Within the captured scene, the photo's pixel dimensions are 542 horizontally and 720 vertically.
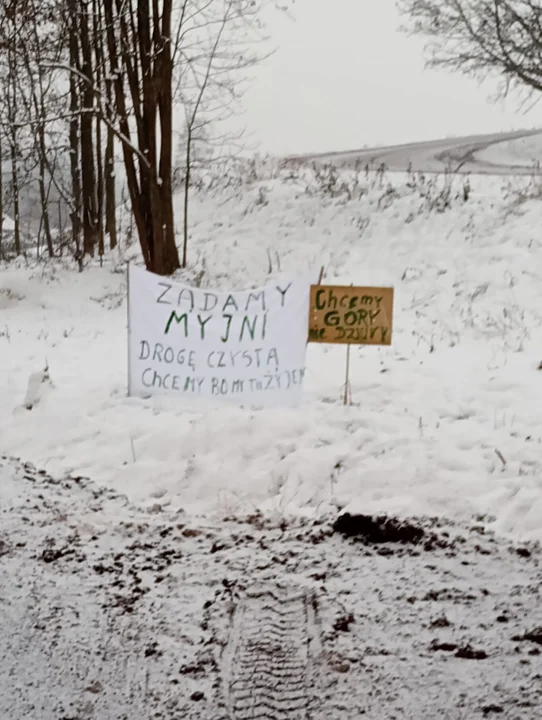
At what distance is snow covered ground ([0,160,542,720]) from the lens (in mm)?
Result: 2281

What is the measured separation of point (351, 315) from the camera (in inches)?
195

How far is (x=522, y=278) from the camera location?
27.0ft

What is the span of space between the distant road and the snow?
245 centimetres

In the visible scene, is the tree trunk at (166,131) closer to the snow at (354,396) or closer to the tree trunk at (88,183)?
the snow at (354,396)

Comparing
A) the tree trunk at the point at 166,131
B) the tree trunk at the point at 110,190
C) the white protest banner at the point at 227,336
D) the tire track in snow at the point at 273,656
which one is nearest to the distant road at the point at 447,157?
the tree trunk at the point at 110,190

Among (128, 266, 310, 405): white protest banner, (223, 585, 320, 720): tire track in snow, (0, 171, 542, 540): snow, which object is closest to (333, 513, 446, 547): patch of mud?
(0, 171, 542, 540): snow

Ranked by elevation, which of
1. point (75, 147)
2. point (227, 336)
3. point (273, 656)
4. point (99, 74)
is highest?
point (99, 74)

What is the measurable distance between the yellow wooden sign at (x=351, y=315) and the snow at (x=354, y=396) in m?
0.56

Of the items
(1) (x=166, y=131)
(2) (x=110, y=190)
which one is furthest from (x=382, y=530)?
(2) (x=110, y=190)

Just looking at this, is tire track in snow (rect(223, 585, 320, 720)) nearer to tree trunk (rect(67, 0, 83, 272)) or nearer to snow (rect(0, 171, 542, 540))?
snow (rect(0, 171, 542, 540))

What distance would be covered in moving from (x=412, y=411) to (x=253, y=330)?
4.46 feet

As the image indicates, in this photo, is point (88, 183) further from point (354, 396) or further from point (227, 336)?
point (354, 396)

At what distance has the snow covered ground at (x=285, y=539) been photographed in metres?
2.28

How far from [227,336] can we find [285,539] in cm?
212
